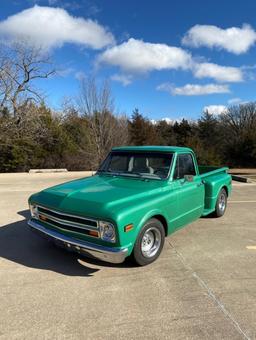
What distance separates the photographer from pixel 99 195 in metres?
4.40

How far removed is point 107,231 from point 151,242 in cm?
100

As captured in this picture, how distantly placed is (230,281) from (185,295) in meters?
0.76

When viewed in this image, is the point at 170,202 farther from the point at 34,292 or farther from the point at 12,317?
the point at 12,317

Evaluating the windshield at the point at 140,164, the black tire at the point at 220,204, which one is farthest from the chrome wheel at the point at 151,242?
the black tire at the point at 220,204

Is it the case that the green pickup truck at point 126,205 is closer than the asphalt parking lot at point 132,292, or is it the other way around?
the asphalt parking lot at point 132,292

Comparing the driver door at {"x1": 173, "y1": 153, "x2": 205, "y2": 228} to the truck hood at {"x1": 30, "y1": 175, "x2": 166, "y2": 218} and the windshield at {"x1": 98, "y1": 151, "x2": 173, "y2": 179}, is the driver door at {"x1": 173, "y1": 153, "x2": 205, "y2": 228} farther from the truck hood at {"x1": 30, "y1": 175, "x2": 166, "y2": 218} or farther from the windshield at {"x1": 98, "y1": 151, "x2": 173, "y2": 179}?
Result: the truck hood at {"x1": 30, "y1": 175, "x2": 166, "y2": 218}

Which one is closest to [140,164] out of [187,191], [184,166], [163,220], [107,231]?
[184,166]

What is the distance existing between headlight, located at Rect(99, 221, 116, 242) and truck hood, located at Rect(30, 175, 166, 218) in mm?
119

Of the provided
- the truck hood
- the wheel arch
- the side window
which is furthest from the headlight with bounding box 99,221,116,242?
the side window

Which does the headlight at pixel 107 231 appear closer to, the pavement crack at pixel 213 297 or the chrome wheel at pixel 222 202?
the pavement crack at pixel 213 297

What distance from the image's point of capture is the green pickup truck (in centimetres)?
396

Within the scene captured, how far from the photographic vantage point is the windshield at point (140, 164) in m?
5.31

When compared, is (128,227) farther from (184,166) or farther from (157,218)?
(184,166)

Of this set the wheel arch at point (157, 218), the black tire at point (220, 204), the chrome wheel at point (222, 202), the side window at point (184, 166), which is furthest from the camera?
the chrome wheel at point (222, 202)
